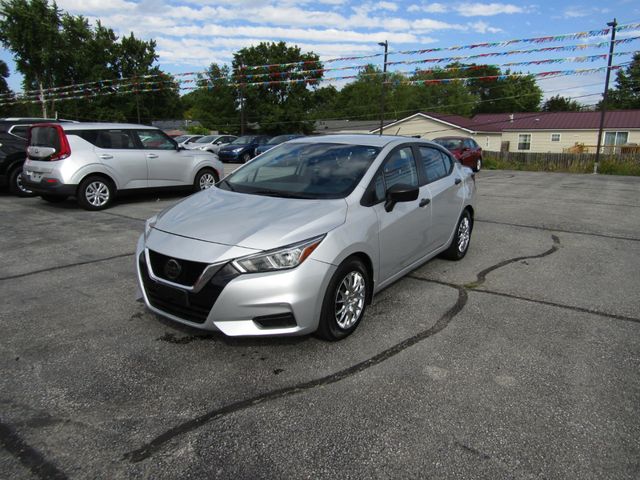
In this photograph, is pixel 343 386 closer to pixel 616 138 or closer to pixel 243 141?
pixel 243 141

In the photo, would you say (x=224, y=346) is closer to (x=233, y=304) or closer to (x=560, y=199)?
(x=233, y=304)

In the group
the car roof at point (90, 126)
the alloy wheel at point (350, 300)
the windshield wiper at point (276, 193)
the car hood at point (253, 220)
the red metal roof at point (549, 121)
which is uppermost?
the red metal roof at point (549, 121)

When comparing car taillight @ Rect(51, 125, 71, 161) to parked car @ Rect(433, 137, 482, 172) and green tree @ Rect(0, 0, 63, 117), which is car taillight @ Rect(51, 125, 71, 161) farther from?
green tree @ Rect(0, 0, 63, 117)

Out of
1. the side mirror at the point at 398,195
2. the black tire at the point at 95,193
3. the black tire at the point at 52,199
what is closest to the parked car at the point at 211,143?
the black tire at the point at 52,199

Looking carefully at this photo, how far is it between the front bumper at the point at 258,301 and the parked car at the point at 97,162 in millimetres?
6378

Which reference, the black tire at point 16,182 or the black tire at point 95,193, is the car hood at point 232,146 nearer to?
the black tire at point 16,182

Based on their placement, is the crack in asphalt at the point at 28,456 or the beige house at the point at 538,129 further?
the beige house at the point at 538,129

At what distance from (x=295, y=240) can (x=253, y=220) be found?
0.43 m

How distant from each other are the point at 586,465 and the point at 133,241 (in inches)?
239

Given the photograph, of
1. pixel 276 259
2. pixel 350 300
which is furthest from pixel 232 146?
pixel 276 259

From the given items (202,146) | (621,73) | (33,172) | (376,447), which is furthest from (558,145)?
(376,447)

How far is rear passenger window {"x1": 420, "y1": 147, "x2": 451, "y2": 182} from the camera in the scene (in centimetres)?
512

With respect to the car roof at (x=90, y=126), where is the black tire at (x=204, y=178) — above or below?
below

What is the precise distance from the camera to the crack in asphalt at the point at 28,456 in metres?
2.23
